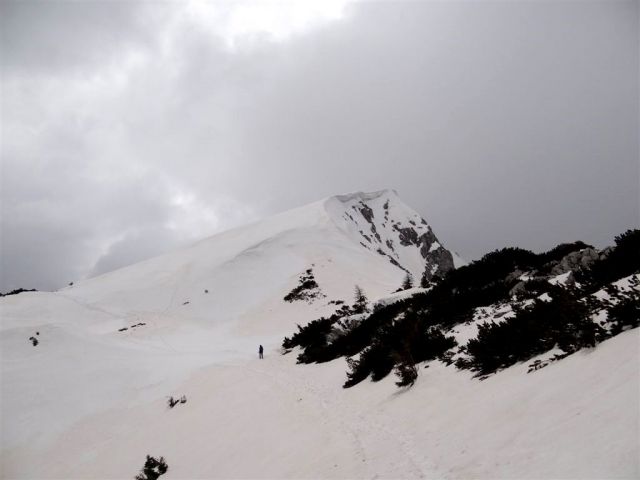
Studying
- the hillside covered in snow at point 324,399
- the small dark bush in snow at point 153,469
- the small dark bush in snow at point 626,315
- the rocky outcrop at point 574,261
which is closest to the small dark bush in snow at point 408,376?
the hillside covered in snow at point 324,399

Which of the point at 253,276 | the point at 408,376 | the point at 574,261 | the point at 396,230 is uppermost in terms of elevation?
the point at 396,230

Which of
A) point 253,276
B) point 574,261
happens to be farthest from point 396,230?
point 574,261

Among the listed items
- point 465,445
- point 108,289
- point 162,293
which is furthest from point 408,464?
point 108,289

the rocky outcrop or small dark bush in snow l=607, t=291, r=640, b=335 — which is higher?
the rocky outcrop

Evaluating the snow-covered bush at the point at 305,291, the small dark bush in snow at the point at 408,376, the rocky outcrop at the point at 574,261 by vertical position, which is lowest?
the small dark bush in snow at the point at 408,376

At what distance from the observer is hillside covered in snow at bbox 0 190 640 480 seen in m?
3.61

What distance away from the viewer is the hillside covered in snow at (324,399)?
11.8 ft

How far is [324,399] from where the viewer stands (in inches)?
370

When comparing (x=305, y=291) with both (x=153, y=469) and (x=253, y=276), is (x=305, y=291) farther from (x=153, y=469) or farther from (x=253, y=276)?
(x=153, y=469)

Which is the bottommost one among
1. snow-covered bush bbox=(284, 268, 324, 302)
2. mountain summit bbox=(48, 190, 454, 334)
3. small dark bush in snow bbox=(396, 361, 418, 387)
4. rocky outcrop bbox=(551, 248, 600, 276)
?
small dark bush in snow bbox=(396, 361, 418, 387)

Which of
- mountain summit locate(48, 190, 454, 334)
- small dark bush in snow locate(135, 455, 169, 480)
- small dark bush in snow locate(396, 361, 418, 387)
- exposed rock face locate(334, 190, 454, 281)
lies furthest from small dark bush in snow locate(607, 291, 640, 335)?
exposed rock face locate(334, 190, 454, 281)

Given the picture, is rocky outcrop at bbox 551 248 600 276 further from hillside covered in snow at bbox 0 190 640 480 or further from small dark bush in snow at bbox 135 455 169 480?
small dark bush in snow at bbox 135 455 169 480

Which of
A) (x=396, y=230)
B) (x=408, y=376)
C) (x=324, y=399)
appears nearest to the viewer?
(x=408, y=376)

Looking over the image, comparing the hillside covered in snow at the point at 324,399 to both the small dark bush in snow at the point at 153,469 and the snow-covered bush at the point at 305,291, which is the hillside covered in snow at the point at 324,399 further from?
the snow-covered bush at the point at 305,291
